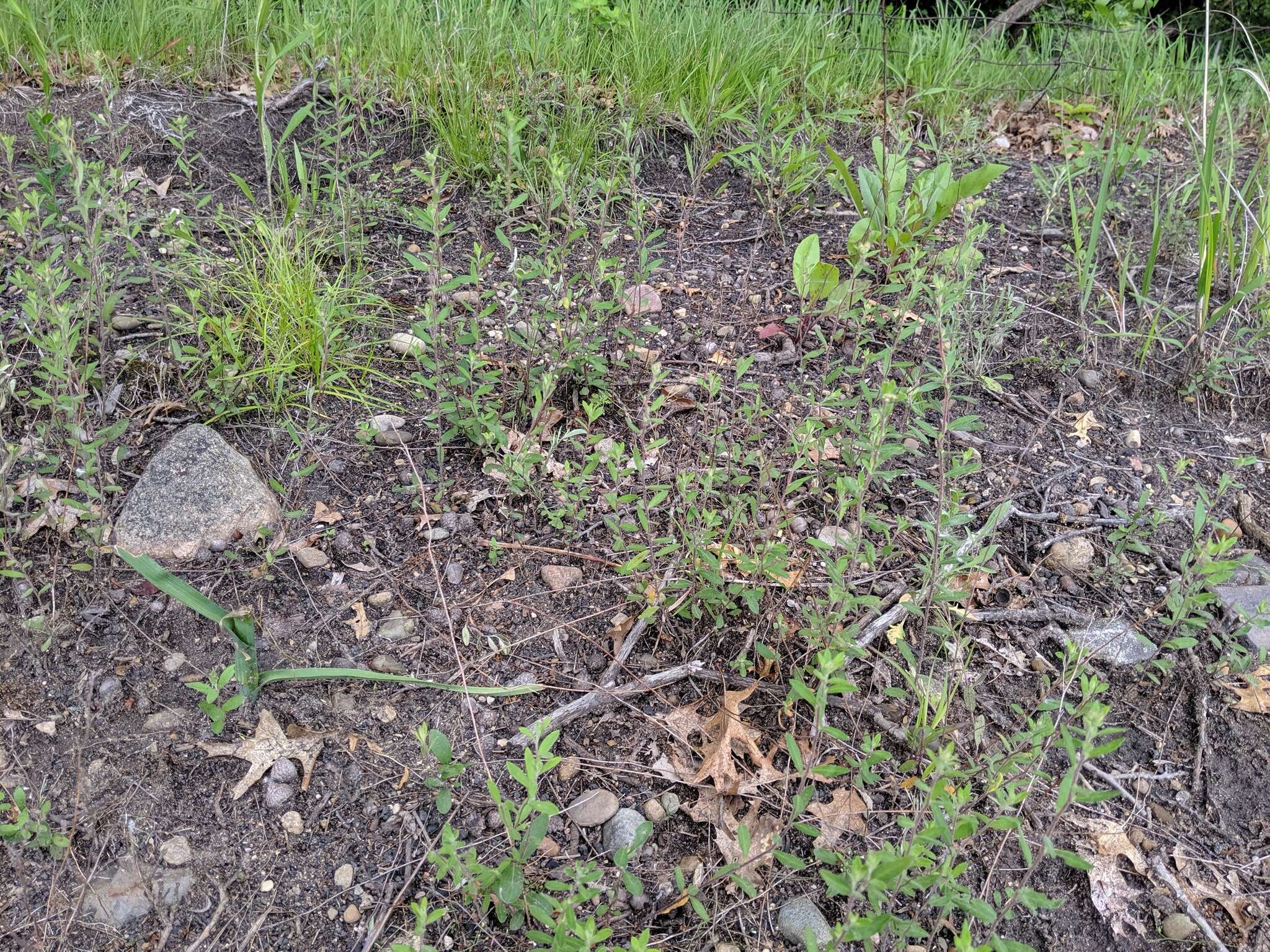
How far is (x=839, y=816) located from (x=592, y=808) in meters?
0.51

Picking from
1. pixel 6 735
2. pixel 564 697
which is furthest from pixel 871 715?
pixel 6 735

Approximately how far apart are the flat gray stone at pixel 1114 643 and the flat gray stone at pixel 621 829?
3.59 feet

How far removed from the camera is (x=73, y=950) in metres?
1.62

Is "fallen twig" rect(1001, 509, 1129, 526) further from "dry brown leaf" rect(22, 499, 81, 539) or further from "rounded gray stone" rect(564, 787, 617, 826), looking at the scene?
"dry brown leaf" rect(22, 499, 81, 539)

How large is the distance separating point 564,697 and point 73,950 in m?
1.02

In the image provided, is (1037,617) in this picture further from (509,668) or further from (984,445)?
(509,668)

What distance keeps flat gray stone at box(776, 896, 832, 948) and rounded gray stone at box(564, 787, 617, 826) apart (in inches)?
15.5

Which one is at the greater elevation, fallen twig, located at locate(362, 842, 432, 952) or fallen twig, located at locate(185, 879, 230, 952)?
fallen twig, located at locate(362, 842, 432, 952)

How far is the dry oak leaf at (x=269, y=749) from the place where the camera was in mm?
1884

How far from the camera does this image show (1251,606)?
88.9 inches

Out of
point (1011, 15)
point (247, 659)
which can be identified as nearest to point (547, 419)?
point (247, 659)

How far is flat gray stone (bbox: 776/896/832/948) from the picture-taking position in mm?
1691

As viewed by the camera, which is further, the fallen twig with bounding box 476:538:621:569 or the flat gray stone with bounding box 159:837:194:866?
the fallen twig with bounding box 476:538:621:569

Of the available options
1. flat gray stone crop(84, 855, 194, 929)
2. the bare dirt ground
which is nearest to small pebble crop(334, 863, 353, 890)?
the bare dirt ground
